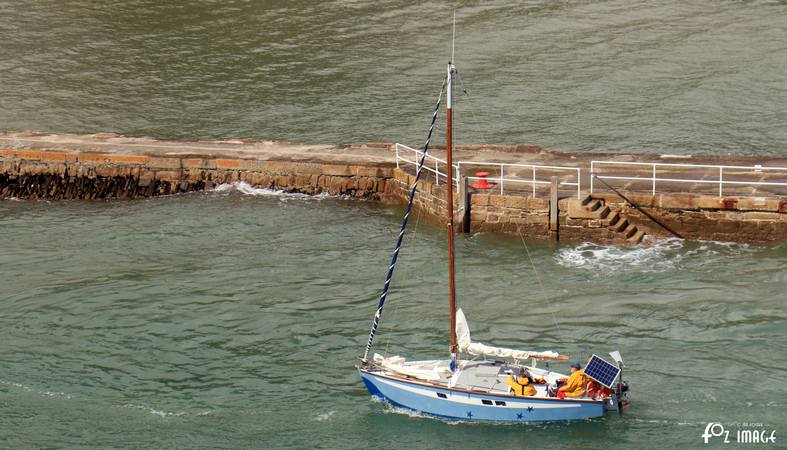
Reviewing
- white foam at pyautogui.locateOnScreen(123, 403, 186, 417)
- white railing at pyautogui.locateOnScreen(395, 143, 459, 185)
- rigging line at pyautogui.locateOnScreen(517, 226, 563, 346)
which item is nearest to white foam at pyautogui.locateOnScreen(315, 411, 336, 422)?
white foam at pyautogui.locateOnScreen(123, 403, 186, 417)

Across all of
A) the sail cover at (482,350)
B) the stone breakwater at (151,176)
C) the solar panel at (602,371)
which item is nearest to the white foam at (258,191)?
the stone breakwater at (151,176)

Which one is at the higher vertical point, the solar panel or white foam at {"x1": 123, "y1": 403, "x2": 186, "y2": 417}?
the solar panel

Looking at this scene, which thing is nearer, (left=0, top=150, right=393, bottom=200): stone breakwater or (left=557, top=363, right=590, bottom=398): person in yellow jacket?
(left=557, top=363, right=590, bottom=398): person in yellow jacket

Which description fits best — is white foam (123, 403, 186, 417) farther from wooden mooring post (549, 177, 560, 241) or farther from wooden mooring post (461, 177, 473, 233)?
wooden mooring post (549, 177, 560, 241)

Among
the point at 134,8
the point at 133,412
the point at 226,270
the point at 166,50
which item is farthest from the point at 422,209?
the point at 134,8

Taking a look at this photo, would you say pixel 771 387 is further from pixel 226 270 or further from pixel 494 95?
pixel 494 95

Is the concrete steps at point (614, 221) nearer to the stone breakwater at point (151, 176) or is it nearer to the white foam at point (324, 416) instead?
the stone breakwater at point (151, 176)
